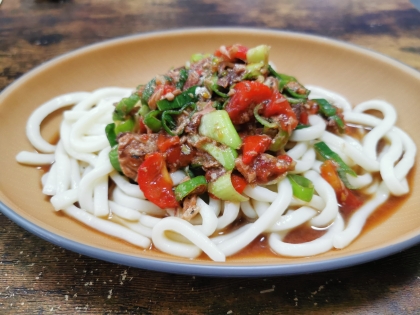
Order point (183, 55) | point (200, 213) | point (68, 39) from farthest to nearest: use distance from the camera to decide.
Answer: point (68, 39) < point (183, 55) < point (200, 213)

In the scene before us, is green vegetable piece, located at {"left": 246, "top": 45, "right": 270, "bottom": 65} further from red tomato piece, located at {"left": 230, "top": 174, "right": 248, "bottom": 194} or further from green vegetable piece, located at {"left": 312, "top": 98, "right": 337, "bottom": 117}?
red tomato piece, located at {"left": 230, "top": 174, "right": 248, "bottom": 194}

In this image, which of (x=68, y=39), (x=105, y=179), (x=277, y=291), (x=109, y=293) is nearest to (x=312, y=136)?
(x=277, y=291)

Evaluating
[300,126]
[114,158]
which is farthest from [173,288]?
[300,126]

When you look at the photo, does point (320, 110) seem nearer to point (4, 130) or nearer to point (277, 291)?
point (277, 291)

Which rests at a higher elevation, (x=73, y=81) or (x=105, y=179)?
(x=73, y=81)

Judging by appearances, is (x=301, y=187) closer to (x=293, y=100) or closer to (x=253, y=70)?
(x=293, y=100)

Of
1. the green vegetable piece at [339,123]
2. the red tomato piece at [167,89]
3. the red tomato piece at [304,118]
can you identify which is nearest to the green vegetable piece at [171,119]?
the red tomato piece at [167,89]

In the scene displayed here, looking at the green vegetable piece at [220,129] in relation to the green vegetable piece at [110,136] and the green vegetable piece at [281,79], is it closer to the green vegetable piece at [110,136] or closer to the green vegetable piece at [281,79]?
the green vegetable piece at [281,79]
